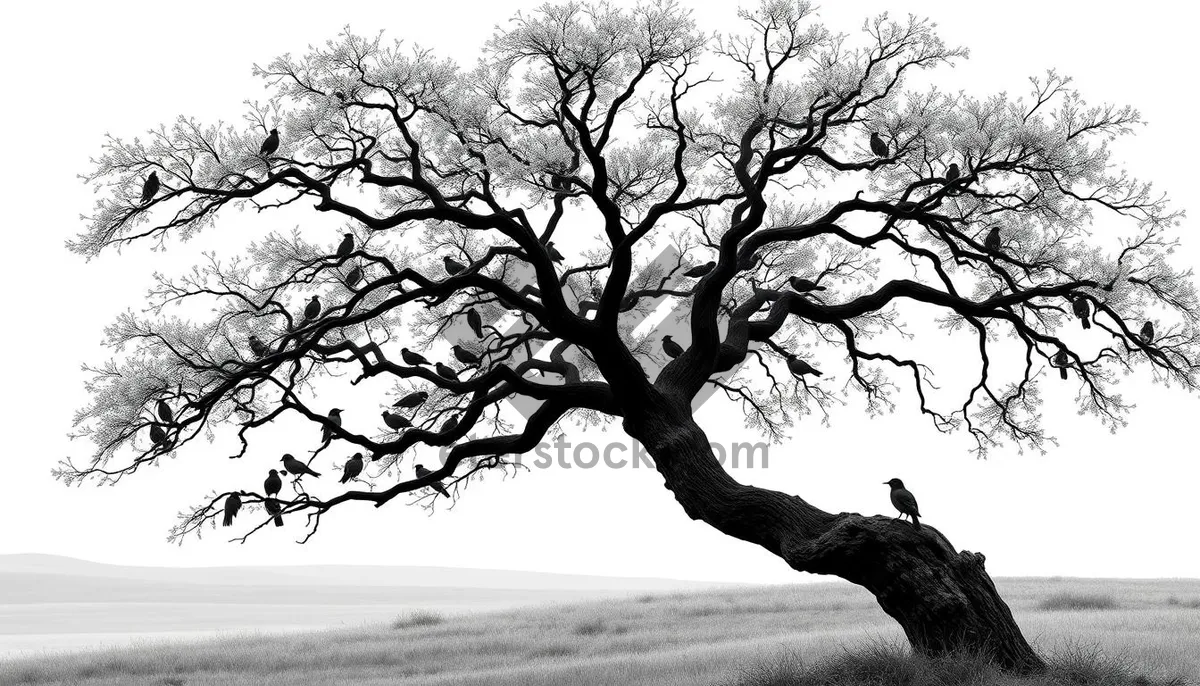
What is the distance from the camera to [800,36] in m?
11.2

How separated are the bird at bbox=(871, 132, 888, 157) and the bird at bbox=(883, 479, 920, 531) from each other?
4.13 meters

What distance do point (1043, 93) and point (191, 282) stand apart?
400 inches

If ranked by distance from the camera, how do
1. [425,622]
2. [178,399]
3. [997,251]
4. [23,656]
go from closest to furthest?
[178,399] < [997,251] < [23,656] < [425,622]

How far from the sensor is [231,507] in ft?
31.3

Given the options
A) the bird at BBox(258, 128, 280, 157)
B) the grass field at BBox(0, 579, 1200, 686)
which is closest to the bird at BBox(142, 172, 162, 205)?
the bird at BBox(258, 128, 280, 157)

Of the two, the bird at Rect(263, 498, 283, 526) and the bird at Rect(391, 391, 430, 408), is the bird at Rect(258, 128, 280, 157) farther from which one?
the bird at Rect(263, 498, 283, 526)

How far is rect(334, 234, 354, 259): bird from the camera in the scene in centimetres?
1082

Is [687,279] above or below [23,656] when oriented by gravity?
above

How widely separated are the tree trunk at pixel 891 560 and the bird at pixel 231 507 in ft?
15.0

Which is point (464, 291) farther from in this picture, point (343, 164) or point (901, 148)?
point (901, 148)

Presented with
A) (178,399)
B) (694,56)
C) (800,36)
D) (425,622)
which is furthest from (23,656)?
(800,36)

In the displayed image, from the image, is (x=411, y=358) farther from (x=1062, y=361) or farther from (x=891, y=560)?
(x=1062, y=361)

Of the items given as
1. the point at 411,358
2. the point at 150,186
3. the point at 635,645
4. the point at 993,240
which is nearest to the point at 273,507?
the point at 411,358

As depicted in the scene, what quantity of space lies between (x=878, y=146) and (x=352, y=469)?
6979 mm
